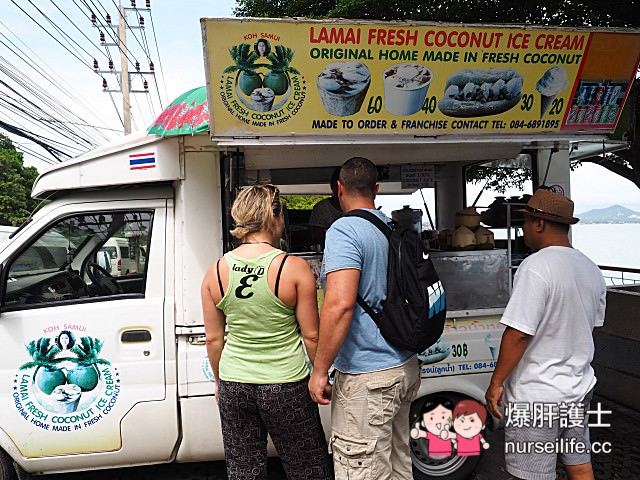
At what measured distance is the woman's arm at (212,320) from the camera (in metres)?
2.32

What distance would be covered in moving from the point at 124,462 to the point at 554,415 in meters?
2.46

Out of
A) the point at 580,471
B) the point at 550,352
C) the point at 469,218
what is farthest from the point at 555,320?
the point at 469,218

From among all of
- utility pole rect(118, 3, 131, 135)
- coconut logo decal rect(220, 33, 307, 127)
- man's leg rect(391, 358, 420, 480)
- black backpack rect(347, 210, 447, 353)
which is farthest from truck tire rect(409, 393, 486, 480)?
utility pole rect(118, 3, 131, 135)

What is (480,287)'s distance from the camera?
139 inches

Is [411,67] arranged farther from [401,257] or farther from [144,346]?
[144,346]

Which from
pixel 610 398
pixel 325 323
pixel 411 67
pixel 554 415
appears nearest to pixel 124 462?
pixel 325 323

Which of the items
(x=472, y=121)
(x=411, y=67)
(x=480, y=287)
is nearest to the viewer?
(x=411, y=67)

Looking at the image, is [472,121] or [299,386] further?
[472,121]

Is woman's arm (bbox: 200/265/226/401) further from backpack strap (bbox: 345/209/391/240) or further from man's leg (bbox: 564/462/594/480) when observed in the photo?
man's leg (bbox: 564/462/594/480)

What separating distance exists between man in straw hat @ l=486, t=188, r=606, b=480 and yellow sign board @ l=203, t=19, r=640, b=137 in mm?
695

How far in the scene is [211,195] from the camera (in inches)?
125

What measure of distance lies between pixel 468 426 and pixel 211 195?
7.44ft

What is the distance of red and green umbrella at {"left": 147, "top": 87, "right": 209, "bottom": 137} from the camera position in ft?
9.48

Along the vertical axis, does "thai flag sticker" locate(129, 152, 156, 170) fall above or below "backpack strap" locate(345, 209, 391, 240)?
above
